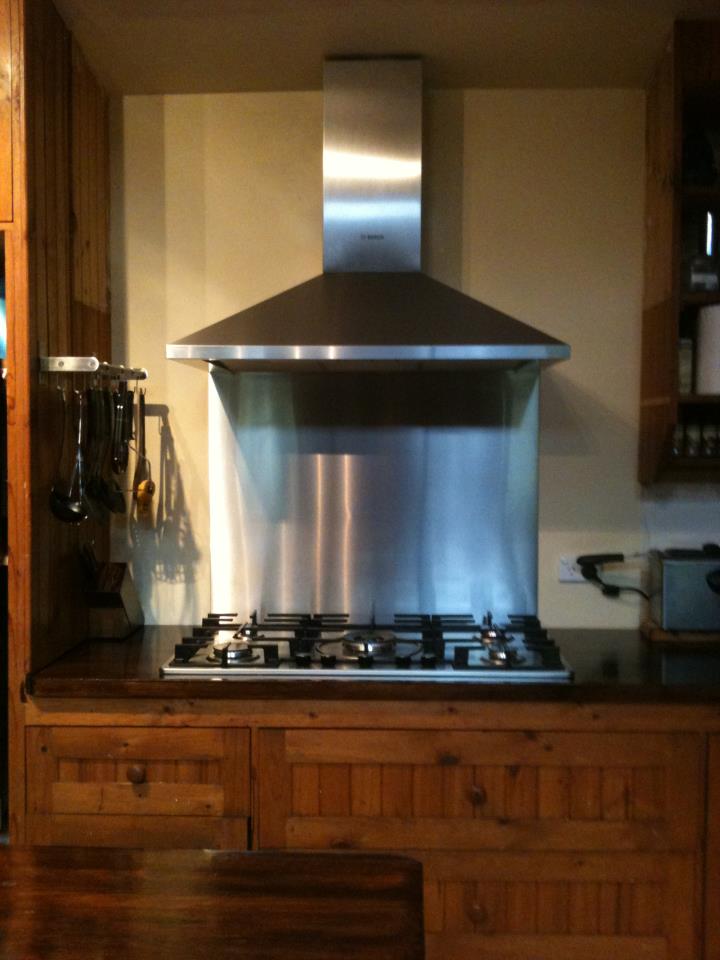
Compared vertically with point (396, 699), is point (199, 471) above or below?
above

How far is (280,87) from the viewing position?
2400 mm

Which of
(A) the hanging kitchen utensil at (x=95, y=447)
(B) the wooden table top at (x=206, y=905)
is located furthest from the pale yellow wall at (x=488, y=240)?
(B) the wooden table top at (x=206, y=905)

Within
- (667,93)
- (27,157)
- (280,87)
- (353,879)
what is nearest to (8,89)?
(27,157)

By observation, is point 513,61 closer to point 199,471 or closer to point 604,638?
point 199,471

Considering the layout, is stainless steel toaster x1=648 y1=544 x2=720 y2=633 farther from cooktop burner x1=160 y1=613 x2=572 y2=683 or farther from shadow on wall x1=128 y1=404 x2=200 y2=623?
shadow on wall x1=128 y1=404 x2=200 y2=623

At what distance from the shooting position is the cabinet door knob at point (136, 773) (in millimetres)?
1877

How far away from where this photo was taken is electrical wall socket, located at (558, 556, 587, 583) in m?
2.44

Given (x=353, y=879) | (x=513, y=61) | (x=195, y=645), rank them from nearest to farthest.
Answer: (x=353, y=879)
(x=195, y=645)
(x=513, y=61)

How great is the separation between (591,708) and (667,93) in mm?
1538

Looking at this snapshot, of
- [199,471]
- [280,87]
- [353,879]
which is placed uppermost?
[280,87]

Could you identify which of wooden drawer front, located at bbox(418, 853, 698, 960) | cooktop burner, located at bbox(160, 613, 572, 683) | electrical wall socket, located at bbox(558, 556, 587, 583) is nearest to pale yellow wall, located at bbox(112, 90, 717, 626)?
electrical wall socket, located at bbox(558, 556, 587, 583)

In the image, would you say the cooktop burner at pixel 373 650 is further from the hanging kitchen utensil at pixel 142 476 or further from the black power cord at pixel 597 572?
the hanging kitchen utensil at pixel 142 476

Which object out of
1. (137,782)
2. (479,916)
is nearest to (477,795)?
(479,916)

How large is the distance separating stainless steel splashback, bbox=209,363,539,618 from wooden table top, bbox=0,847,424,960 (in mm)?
1280
